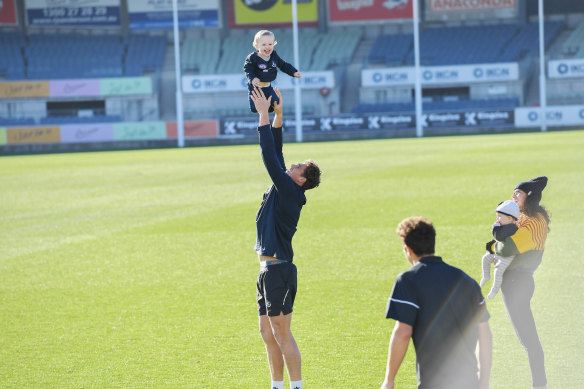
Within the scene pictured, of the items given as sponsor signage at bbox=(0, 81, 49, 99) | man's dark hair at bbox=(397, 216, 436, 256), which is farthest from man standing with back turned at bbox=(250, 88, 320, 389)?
sponsor signage at bbox=(0, 81, 49, 99)

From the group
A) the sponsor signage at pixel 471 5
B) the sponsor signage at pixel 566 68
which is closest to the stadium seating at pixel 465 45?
the sponsor signage at pixel 471 5

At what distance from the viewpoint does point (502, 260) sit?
600 cm

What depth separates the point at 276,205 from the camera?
→ 6477mm

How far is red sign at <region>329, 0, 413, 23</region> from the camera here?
6625 cm

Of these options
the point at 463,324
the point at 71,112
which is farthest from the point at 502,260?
the point at 71,112

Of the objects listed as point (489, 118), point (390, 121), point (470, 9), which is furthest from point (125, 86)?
point (470, 9)

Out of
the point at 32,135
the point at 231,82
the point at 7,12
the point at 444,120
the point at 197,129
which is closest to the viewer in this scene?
the point at 444,120

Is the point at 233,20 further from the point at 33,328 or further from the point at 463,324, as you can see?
the point at 463,324

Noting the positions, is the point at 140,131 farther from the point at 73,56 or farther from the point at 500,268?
the point at 500,268

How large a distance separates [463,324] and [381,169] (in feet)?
82.3

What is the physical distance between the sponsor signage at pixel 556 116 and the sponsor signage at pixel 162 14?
26.6 metres

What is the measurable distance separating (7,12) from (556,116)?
43.6 meters

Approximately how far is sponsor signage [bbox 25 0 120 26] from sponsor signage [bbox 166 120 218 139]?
1511 centimetres

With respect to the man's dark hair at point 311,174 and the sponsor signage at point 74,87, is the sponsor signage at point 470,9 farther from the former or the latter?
the man's dark hair at point 311,174
